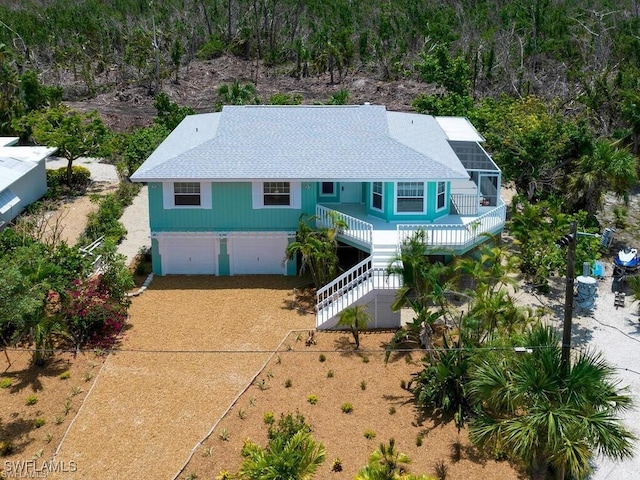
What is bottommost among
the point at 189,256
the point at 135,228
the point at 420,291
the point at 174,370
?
the point at 174,370

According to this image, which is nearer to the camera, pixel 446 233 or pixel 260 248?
pixel 446 233

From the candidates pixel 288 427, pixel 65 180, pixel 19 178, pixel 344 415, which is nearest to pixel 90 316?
pixel 288 427

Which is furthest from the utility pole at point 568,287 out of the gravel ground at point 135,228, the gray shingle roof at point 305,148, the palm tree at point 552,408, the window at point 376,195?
the gravel ground at point 135,228

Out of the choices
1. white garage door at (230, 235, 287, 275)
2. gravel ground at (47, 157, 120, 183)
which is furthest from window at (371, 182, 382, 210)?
gravel ground at (47, 157, 120, 183)

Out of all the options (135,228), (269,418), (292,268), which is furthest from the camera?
(135,228)

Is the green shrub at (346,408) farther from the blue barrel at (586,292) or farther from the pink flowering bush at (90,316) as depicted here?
the blue barrel at (586,292)

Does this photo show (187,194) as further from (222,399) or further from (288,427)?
(288,427)
